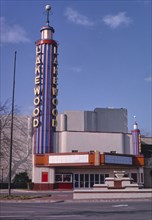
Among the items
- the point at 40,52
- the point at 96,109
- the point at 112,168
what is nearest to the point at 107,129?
the point at 96,109

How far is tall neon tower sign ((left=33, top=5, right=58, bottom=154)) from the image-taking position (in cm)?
4991

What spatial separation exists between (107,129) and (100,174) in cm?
2631

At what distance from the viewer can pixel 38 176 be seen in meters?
48.1

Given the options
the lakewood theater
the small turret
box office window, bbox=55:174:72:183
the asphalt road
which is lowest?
the asphalt road

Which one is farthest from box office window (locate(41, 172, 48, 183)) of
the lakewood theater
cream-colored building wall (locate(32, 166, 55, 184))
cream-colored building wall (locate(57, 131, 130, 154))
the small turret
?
the small turret

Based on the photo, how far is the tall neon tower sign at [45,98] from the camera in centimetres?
4991

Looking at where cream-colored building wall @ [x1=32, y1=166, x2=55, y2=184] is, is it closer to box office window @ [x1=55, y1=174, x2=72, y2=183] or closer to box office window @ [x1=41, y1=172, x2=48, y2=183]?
box office window @ [x1=41, y1=172, x2=48, y2=183]

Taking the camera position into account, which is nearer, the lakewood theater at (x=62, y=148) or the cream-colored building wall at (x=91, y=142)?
the lakewood theater at (x=62, y=148)

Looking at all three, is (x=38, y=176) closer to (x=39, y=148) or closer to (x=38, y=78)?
(x=39, y=148)

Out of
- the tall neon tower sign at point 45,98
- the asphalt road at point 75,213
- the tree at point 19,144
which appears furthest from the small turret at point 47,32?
the asphalt road at point 75,213

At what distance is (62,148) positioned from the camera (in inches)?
2024

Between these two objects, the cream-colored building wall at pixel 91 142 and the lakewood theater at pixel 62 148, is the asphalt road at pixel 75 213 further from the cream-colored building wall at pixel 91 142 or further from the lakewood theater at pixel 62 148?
the cream-colored building wall at pixel 91 142

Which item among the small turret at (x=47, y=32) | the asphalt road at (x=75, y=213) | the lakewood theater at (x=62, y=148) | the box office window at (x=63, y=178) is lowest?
the asphalt road at (x=75, y=213)

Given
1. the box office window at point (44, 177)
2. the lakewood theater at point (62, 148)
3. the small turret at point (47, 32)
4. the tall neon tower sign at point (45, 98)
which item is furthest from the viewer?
the small turret at point (47, 32)
